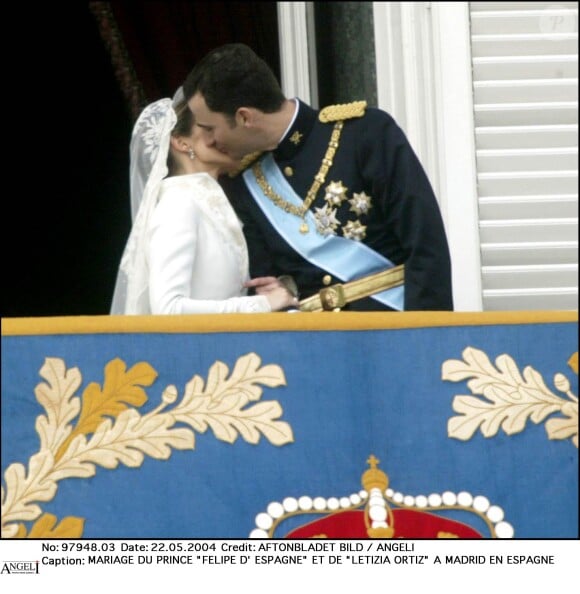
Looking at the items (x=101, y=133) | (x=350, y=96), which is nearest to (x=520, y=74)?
(x=350, y=96)

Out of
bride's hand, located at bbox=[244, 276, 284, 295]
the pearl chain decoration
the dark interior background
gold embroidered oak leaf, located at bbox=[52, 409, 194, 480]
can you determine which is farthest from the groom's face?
the dark interior background

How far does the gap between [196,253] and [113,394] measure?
1.75ft

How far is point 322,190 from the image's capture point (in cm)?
577

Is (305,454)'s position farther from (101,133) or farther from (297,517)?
(101,133)

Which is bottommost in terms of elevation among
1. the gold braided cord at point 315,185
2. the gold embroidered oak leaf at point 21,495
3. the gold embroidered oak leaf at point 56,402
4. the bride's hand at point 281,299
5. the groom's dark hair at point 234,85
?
the gold embroidered oak leaf at point 21,495

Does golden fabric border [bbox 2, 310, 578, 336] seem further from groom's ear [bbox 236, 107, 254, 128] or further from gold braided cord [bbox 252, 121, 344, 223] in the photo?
groom's ear [bbox 236, 107, 254, 128]

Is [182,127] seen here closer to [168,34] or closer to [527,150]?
[527,150]

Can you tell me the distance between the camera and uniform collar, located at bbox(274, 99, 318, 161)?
228 inches

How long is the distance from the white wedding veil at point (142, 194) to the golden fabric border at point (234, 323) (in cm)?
28

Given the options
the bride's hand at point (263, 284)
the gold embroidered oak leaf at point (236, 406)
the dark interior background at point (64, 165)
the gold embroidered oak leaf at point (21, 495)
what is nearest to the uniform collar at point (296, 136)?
the bride's hand at point (263, 284)

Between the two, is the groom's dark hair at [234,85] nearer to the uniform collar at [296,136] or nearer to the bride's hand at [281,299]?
the uniform collar at [296,136]

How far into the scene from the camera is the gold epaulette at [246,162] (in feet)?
19.2

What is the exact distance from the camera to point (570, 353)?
17.7 ft

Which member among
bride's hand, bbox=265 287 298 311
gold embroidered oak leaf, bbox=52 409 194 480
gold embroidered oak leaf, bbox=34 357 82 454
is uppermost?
bride's hand, bbox=265 287 298 311
